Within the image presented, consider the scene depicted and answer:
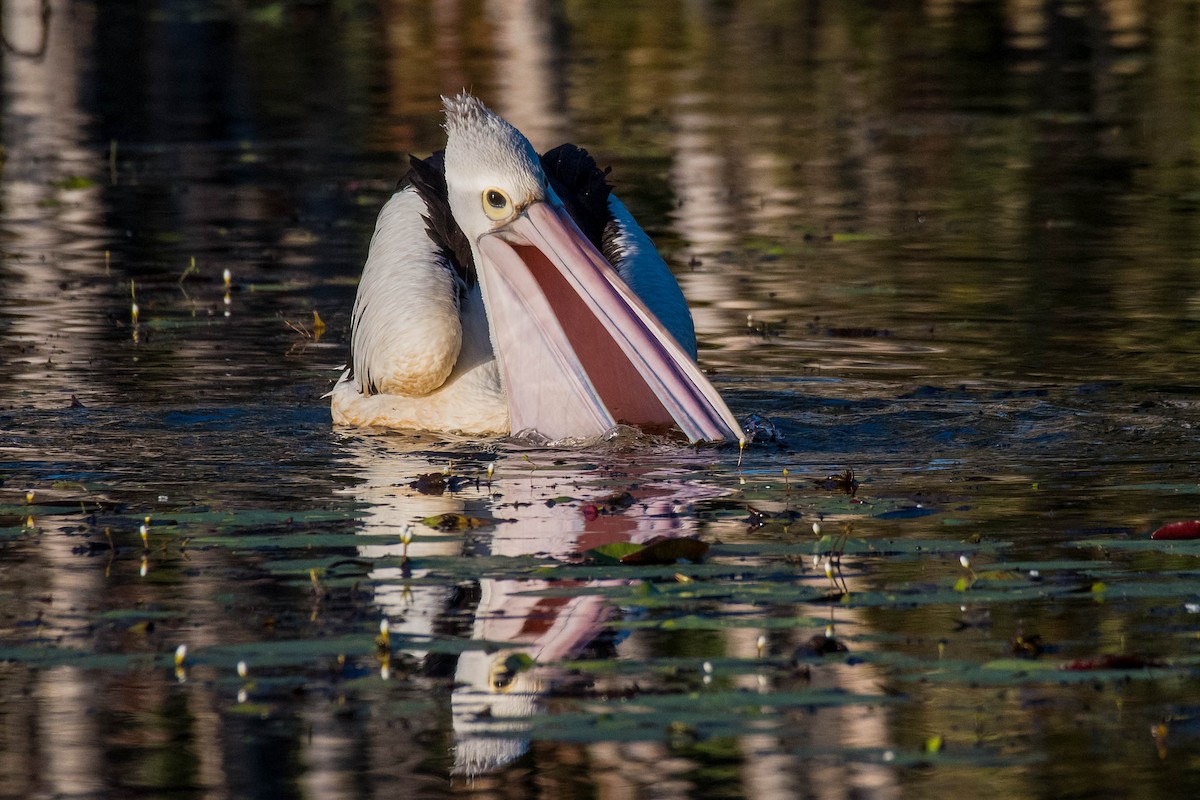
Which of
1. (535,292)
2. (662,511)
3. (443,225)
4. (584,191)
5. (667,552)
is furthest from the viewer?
(584,191)

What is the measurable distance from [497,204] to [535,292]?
316 millimetres

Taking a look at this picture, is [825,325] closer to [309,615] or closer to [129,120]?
[309,615]

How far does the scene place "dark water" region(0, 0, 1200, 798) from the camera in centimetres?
428

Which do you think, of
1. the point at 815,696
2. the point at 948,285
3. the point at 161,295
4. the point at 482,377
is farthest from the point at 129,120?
the point at 815,696

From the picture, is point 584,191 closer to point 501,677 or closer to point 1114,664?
point 501,677

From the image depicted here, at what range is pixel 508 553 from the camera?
571cm

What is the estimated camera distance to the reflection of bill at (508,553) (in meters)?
4.48

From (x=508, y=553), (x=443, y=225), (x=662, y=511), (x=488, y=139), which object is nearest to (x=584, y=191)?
(x=443, y=225)

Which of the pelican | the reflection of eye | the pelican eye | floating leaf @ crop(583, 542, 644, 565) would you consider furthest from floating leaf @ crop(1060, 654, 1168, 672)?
the pelican eye

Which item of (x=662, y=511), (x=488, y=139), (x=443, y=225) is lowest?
(x=662, y=511)

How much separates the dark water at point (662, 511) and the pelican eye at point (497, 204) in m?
0.80

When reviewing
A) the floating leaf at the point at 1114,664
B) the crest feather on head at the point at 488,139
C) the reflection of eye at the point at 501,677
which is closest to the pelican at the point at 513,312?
the crest feather on head at the point at 488,139

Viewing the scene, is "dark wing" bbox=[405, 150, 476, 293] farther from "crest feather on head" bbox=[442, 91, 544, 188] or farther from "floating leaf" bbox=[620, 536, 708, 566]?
"floating leaf" bbox=[620, 536, 708, 566]

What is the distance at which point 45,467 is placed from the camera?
6883mm
